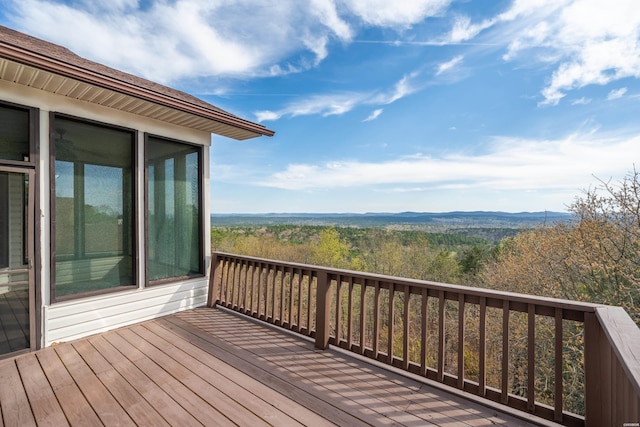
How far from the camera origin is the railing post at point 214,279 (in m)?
4.52

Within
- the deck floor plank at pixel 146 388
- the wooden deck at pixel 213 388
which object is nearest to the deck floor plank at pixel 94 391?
the wooden deck at pixel 213 388

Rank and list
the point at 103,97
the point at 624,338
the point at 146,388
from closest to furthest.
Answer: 1. the point at 624,338
2. the point at 146,388
3. the point at 103,97

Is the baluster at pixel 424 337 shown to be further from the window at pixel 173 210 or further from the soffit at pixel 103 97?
the window at pixel 173 210

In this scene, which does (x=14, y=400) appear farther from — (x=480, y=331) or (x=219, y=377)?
(x=480, y=331)

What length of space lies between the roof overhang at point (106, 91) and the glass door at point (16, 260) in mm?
902

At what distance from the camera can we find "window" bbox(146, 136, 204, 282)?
13.1 feet

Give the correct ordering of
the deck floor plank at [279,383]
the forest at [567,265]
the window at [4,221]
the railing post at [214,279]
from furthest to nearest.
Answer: the forest at [567,265] < the railing post at [214,279] < the window at [4,221] < the deck floor plank at [279,383]

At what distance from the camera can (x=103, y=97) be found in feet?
10.7

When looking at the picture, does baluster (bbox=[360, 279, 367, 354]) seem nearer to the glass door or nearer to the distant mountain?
the glass door

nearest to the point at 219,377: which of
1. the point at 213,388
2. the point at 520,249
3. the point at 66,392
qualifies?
the point at 213,388

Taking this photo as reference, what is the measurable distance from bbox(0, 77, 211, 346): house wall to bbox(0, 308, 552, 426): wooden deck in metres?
0.27

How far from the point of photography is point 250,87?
1261 centimetres

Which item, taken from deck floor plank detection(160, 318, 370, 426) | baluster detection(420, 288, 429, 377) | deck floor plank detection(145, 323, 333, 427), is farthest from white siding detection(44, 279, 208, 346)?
baluster detection(420, 288, 429, 377)

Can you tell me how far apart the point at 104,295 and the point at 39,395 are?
1441 mm
